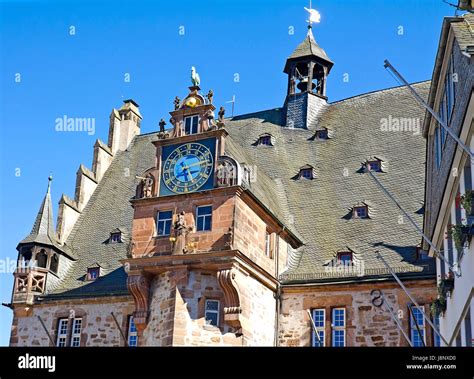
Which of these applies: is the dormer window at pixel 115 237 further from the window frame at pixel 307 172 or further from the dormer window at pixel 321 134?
the dormer window at pixel 321 134

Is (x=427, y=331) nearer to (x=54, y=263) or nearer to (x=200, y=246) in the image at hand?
(x=200, y=246)

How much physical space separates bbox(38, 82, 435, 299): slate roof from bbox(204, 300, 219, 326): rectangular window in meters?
3.13

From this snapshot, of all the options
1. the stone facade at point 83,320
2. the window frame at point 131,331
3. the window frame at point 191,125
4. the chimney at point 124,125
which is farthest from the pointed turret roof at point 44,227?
the window frame at point 191,125

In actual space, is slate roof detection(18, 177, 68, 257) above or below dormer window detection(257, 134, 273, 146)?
below

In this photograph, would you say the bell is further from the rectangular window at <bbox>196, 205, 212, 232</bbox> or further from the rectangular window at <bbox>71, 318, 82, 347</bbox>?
the rectangular window at <bbox>71, 318, 82, 347</bbox>

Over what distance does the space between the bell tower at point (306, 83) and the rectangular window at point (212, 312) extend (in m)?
10.8

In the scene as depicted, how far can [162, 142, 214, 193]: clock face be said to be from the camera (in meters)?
24.1

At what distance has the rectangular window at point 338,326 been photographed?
24081mm

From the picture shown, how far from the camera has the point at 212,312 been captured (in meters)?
22.9

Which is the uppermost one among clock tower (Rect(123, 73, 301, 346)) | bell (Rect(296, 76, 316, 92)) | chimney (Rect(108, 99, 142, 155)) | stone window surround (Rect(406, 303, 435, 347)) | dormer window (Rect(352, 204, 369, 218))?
bell (Rect(296, 76, 316, 92))

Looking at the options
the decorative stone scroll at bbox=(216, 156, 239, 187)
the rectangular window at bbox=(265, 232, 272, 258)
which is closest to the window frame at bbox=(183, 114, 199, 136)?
the decorative stone scroll at bbox=(216, 156, 239, 187)
